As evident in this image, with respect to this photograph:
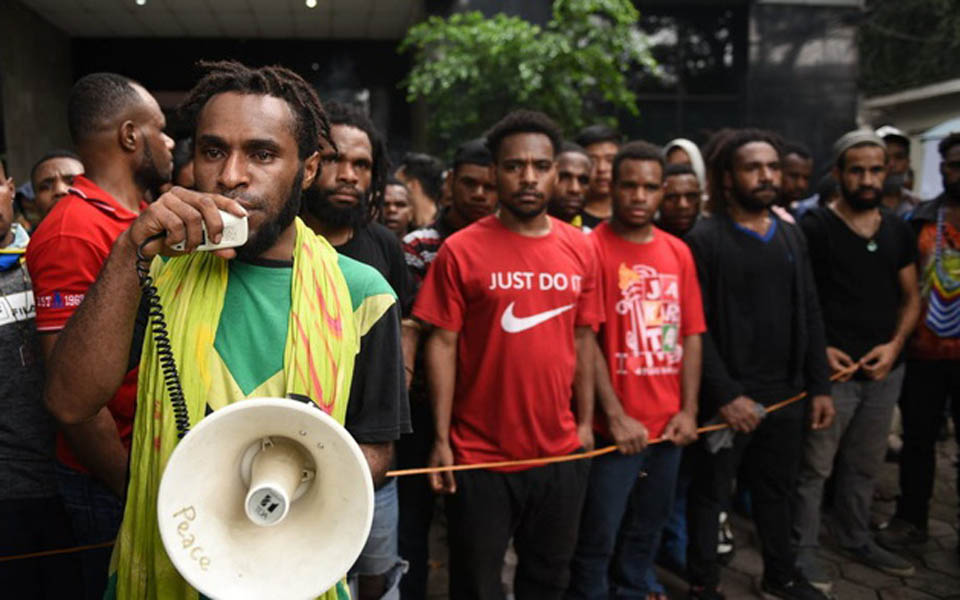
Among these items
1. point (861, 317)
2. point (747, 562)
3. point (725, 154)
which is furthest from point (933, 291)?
point (747, 562)

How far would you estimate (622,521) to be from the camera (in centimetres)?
387

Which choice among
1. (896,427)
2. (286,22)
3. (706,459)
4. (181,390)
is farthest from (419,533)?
(286,22)

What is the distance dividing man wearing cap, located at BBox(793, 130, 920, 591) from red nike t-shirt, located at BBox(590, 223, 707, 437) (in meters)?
1.16

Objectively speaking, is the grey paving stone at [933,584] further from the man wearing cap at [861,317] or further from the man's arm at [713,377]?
the man's arm at [713,377]

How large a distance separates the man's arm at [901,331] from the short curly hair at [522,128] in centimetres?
236

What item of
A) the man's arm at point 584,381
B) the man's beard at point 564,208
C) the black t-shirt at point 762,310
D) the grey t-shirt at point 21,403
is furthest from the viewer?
the man's beard at point 564,208

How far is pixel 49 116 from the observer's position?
443 inches

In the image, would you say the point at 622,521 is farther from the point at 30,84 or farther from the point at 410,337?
the point at 30,84

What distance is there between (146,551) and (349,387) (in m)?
0.58

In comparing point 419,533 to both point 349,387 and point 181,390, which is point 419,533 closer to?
point 349,387

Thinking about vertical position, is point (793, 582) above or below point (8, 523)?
below

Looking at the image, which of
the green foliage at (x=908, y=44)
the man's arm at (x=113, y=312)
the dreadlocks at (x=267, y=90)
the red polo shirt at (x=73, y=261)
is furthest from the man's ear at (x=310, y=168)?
the green foliage at (x=908, y=44)

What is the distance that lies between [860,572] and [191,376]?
428 centimetres

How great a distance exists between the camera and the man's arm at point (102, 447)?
2.08 metres
